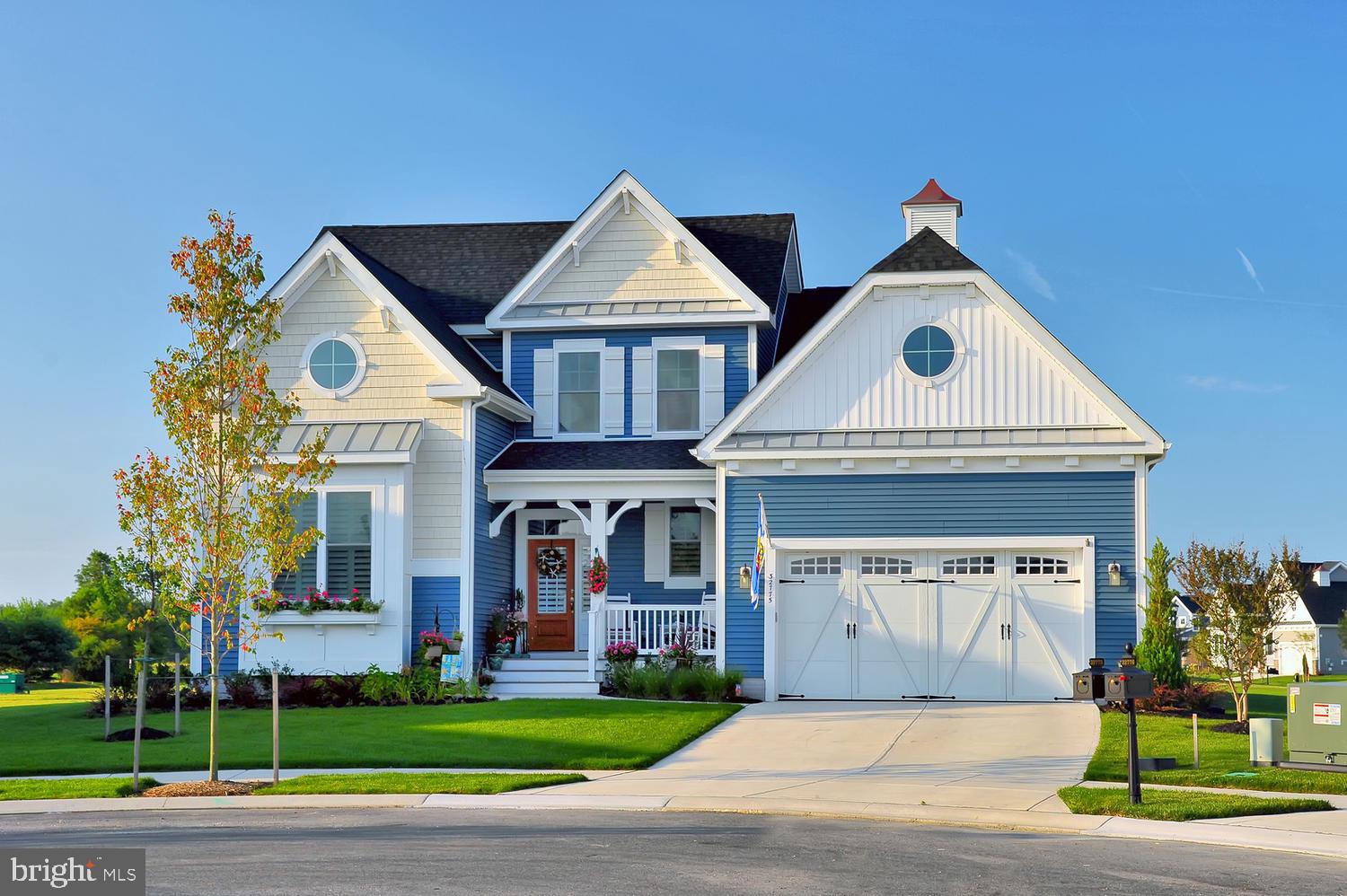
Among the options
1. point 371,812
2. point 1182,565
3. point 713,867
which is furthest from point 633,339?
point 713,867

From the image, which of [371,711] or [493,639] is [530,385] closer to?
[493,639]

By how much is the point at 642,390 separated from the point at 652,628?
4.36m

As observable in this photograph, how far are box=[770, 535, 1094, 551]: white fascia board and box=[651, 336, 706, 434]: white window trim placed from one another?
11.4 ft

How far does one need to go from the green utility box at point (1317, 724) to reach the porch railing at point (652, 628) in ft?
31.3

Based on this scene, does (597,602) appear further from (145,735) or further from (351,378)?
(145,735)

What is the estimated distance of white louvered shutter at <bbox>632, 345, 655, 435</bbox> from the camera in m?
25.3

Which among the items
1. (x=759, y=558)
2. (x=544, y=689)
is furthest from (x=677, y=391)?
(x=544, y=689)

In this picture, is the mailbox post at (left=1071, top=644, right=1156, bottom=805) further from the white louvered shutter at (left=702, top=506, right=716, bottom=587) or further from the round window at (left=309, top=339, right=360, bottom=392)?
the round window at (left=309, top=339, right=360, bottom=392)

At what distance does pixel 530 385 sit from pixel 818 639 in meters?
7.13

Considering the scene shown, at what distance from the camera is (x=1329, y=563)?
230ft

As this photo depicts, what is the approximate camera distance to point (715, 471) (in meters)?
23.6

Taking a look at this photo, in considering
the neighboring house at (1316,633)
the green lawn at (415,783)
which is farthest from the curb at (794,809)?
the neighboring house at (1316,633)

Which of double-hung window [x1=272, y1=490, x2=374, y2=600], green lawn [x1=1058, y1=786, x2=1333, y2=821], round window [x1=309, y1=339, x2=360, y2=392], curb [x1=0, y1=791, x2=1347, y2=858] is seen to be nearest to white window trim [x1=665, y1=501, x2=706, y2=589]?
double-hung window [x1=272, y1=490, x2=374, y2=600]

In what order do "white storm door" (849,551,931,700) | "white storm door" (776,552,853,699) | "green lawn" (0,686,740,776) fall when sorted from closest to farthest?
"green lawn" (0,686,740,776), "white storm door" (849,551,931,700), "white storm door" (776,552,853,699)
